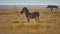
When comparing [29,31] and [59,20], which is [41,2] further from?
[29,31]

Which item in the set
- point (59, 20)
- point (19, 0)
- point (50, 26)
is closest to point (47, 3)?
point (19, 0)

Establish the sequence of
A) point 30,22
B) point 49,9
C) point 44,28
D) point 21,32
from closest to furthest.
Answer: point 21,32, point 44,28, point 30,22, point 49,9

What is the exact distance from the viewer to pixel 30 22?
2.42 metres

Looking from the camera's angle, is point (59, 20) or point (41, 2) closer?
point (59, 20)

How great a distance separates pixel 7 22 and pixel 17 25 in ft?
0.73

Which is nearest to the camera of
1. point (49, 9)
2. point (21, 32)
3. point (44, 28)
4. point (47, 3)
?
point (21, 32)

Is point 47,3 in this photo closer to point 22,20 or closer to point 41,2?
point 41,2

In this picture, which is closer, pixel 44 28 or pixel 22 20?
pixel 44 28

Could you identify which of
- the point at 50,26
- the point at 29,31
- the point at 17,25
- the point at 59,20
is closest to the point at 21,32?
the point at 29,31

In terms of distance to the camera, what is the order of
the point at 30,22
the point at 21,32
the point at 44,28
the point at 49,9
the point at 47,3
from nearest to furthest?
the point at 21,32 → the point at 44,28 → the point at 30,22 → the point at 49,9 → the point at 47,3

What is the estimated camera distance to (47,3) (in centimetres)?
358

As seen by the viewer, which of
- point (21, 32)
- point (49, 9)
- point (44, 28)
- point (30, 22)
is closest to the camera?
point (21, 32)

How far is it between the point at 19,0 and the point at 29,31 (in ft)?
4.92

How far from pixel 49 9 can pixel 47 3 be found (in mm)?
277
